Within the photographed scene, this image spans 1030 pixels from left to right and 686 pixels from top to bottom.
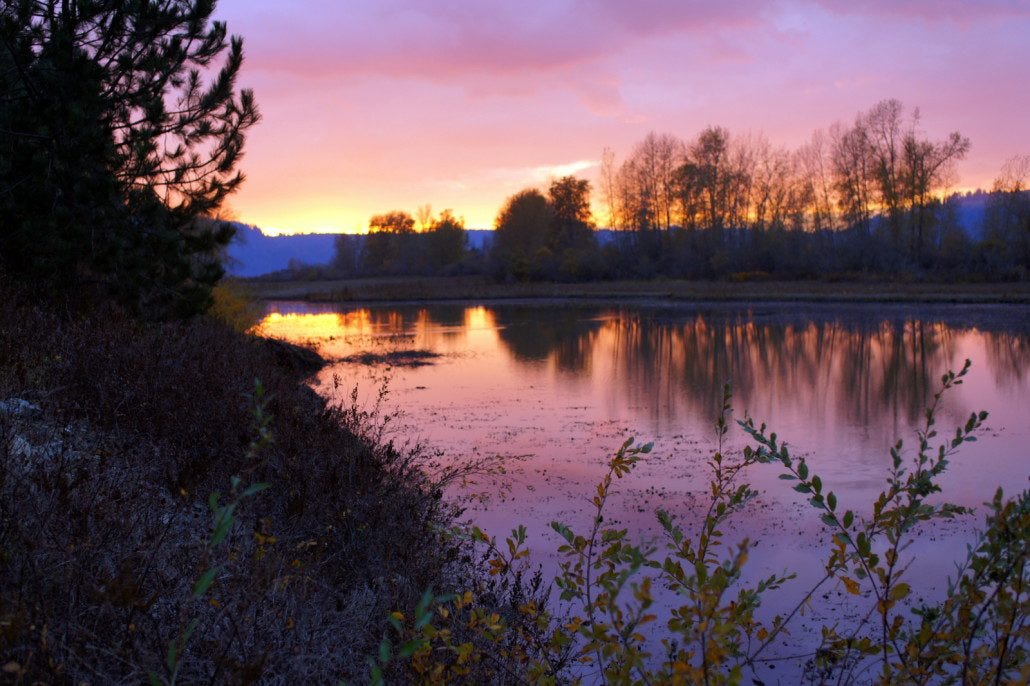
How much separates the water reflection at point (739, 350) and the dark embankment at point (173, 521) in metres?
4.53

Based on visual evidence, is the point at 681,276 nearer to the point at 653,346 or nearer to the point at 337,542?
the point at 653,346

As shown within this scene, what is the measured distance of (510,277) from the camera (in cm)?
7081

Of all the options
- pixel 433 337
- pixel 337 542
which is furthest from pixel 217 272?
pixel 433 337

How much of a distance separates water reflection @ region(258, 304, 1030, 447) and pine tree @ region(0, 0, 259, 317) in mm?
8085

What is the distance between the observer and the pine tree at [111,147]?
32.7ft

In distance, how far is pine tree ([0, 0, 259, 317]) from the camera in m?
9.95

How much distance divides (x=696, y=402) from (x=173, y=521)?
11991 mm

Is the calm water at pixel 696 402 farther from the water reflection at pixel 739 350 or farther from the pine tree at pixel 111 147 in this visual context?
the pine tree at pixel 111 147

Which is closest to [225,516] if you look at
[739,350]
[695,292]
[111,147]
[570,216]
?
[111,147]

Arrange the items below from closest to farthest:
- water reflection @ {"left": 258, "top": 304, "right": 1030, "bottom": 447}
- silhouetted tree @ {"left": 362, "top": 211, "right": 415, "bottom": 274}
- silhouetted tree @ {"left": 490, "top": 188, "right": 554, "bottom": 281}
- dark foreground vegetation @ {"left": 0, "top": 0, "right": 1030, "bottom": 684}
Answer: dark foreground vegetation @ {"left": 0, "top": 0, "right": 1030, "bottom": 684}
water reflection @ {"left": 258, "top": 304, "right": 1030, "bottom": 447}
silhouetted tree @ {"left": 490, "top": 188, "right": 554, "bottom": 281}
silhouetted tree @ {"left": 362, "top": 211, "right": 415, "bottom": 274}

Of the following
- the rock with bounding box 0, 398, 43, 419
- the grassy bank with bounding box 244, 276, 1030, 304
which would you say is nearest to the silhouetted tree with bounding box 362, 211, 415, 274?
the grassy bank with bounding box 244, 276, 1030, 304

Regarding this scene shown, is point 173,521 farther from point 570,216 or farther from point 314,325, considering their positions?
point 570,216

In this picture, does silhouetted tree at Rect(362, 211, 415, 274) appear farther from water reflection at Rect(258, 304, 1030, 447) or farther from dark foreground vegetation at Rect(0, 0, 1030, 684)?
dark foreground vegetation at Rect(0, 0, 1030, 684)

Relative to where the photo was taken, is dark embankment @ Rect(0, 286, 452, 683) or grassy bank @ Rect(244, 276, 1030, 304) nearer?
dark embankment @ Rect(0, 286, 452, 683)
